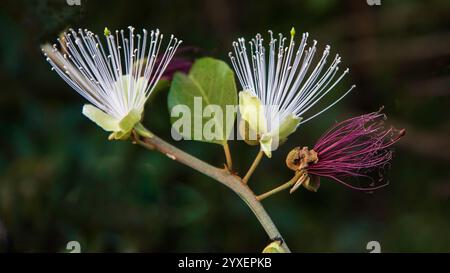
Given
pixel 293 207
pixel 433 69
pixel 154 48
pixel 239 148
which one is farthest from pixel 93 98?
pixel 433 69

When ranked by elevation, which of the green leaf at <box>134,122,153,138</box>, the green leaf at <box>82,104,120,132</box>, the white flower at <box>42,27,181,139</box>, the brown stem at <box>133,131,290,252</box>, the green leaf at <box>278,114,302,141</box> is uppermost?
the white flower at <box>42,27,181,139</box>

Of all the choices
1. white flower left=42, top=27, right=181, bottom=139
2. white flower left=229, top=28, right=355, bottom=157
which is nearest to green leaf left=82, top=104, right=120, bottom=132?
white flower left=42, top=27, right=181, bottom=139

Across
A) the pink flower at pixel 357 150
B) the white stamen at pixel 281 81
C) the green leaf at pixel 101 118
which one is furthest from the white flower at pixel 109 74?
the pink flower at pixel 357 150

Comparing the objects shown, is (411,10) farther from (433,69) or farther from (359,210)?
(359,210)

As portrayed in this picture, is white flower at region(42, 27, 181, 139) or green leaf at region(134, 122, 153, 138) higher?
white flower at region(42, 27, 181, 139)

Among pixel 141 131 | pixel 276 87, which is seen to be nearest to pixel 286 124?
pixel 276 87

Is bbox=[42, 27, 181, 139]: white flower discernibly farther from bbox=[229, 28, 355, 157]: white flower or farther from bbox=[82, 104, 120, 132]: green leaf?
bbox=[229, 28, 355, 157]: white flower

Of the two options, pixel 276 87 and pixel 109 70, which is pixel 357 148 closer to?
pixel 276 87
